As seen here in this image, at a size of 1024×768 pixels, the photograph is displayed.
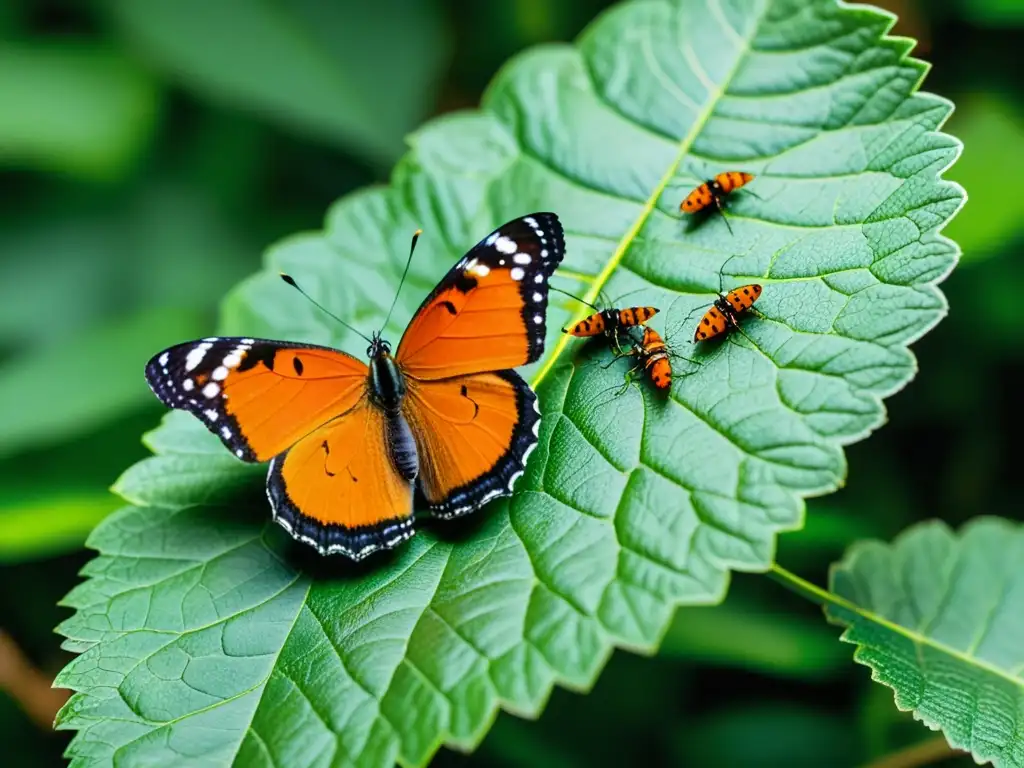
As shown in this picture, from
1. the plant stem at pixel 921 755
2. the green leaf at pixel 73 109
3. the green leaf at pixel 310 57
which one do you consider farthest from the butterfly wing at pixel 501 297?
the green leaf at pixel 73 109

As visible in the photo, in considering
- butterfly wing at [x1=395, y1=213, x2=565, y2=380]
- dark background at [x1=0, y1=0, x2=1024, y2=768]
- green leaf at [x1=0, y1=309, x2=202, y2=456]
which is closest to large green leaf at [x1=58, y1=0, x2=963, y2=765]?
butterfly wing at [x1=395, y1=213, x2=565, y2=380]

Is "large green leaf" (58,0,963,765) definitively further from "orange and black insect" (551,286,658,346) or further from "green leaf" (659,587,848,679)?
"green leaf" (659,587,848,679)

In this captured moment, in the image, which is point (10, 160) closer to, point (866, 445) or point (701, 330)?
point (701, 330)

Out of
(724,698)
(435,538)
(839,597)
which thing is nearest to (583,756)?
(724,698)

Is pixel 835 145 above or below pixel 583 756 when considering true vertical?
above

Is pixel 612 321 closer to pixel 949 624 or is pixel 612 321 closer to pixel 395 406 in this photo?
pixel 395 406

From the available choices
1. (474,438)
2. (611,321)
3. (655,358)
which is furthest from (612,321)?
(474,438)

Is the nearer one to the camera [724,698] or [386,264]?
[386,264]
